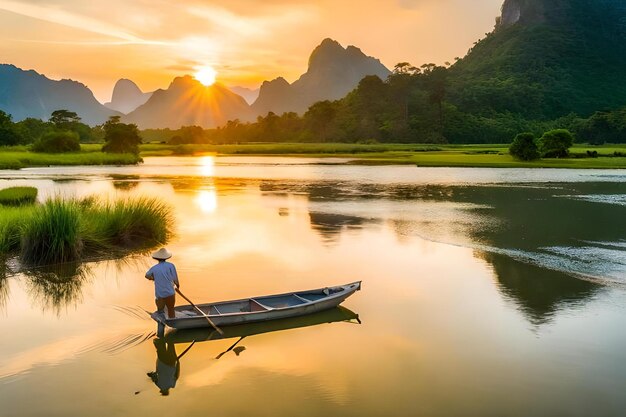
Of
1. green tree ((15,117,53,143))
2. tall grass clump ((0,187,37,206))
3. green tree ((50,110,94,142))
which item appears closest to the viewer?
tall grass clump ((0,187,37,206))

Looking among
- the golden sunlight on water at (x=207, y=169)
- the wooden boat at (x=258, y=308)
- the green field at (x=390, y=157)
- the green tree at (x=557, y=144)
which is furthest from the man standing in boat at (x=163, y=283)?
the green tree at (x=557, y=144)

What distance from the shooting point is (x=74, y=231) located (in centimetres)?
1959

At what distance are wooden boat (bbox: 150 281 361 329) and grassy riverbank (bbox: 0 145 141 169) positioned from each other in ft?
235

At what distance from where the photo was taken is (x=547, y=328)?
12766 mm

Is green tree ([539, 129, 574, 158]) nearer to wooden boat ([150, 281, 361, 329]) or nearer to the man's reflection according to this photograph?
wooden boat ([150, 281, 361, 329])

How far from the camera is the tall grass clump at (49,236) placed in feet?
62.1

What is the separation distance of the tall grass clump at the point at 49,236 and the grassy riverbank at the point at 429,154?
60940mm

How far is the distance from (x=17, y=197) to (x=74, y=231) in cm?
A: 1512

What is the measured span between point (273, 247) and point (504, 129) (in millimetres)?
125219

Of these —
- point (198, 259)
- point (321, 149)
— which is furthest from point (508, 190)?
point (321, 149)

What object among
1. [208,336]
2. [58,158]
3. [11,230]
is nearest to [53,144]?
[58,158]

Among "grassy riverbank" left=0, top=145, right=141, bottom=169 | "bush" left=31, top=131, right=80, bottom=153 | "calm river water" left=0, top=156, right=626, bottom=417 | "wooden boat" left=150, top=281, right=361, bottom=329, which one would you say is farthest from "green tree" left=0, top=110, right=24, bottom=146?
"wooden boat" left=150, top=281, right=361, bottom=329

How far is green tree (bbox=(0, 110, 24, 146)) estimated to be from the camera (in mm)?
99438

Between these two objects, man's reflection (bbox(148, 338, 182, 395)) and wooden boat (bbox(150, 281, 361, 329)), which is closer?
man's reflection (bbox(148, 338, 182, 395))
